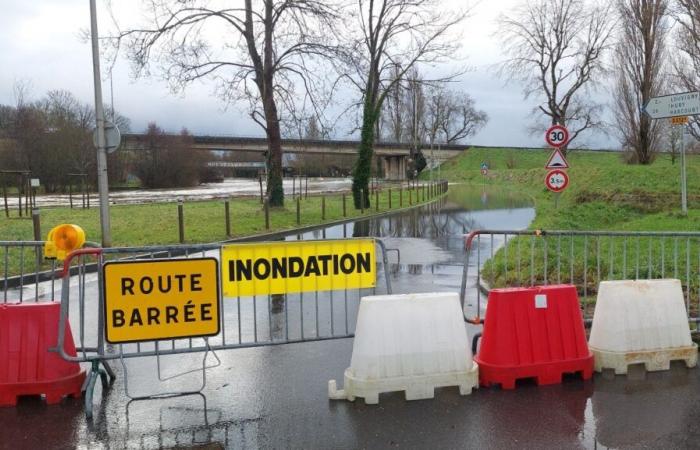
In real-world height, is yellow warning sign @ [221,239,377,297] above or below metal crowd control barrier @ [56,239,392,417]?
above

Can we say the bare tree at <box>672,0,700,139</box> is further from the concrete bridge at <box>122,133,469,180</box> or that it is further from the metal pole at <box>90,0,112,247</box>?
the concrete bridge at <box>122,133,469,180</box>

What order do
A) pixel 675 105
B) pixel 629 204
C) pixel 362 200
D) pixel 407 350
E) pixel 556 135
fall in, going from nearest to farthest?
1. pixel 407 350
2. pixel 556 135
3. pixel 675 105
4. pixel 629 204
5. pixel 362 200

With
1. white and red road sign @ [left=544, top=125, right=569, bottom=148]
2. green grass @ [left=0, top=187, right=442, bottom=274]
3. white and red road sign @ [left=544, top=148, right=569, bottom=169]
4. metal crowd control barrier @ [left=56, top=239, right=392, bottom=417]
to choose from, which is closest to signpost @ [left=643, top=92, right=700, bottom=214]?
white and red road sign @ [left=544, top=125, right=569, bottom=148]

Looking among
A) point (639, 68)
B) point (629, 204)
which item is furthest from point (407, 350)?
point (639, 68)

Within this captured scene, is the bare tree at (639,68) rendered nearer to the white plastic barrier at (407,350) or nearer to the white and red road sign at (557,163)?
the white and red road sign at (557,163)

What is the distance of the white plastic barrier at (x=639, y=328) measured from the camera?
5.85 metres

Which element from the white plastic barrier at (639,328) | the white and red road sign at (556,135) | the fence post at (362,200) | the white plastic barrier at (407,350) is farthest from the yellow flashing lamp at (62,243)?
the fence post at (362,200)

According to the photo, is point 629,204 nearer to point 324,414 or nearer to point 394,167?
point 324,414

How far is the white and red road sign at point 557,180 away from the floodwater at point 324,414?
792 centimetres

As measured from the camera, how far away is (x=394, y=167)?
107 meters

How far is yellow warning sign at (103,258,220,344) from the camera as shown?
5.32 metres

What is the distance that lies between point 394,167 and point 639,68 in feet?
244

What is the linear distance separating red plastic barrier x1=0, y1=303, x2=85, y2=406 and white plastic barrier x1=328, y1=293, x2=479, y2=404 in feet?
7.71

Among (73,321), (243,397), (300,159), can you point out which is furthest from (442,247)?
(300,159)
